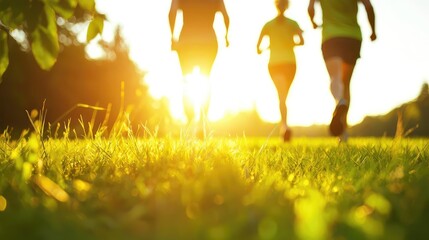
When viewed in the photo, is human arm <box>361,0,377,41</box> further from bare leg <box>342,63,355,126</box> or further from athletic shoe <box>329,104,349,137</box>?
athletic shoe <box>329,104,349,137</box>

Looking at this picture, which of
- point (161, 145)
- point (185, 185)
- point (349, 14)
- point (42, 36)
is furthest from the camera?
point (349, 14)

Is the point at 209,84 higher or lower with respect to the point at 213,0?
lower

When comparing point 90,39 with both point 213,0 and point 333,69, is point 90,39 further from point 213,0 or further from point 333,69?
point 333,69

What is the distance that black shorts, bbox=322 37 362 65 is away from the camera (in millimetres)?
6770

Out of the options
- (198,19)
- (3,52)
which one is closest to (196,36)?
(198,19)

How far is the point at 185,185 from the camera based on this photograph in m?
2.05

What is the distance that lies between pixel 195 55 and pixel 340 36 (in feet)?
6.20

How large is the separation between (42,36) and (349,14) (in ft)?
16.6

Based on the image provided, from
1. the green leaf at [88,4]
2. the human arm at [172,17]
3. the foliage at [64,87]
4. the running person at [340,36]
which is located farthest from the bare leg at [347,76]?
the foliage at [64,87]

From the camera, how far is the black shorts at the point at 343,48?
22.2 ft

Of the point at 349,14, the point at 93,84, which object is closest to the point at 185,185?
the point at 349,14

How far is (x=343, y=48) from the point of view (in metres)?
6.78

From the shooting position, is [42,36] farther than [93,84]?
No

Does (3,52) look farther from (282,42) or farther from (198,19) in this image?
(282,42)
